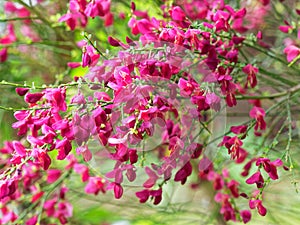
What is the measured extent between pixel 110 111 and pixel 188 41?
16cm

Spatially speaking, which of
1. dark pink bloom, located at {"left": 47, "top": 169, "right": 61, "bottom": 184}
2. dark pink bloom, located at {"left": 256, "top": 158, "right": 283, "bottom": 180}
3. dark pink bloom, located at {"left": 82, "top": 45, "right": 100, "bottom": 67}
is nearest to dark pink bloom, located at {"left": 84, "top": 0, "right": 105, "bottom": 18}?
dark pink bloom, located at {"left": 82, "top": 45, "right": 100, "bottom": 67}

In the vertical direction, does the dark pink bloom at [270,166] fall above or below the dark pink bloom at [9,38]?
below

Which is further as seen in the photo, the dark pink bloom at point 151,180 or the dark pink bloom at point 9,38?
the dark pink bloom at point 9,38

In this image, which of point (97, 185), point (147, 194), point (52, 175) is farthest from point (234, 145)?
point (52, 175)

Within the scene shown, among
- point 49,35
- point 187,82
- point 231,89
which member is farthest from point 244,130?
point 49,35

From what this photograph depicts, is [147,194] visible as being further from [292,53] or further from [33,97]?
[292,53]

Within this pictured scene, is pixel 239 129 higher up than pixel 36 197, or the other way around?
pixel 239 129

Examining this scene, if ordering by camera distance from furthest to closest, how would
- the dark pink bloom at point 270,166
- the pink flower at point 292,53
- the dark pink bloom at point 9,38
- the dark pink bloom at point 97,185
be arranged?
the dark pink bloom at point 9,38, the dark pink bloom at point 97,185, the pink flower at point 292,53, the dark pink bloom at point 270,166

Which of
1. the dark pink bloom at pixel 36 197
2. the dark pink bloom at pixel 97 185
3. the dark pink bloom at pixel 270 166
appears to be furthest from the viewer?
the dark pink bloom at pixel 36 197

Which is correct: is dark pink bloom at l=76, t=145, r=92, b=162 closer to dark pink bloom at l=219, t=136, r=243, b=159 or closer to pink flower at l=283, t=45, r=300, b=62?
dark pink bloom at l=219, t=136, r=243, b=159

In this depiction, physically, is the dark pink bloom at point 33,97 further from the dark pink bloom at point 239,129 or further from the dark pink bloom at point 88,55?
the dark pink bloom at point 239,129

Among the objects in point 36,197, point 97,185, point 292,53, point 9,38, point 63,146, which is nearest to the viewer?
point 63,146

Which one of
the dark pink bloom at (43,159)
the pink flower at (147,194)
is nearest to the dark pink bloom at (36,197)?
the pink flower at (147,194)

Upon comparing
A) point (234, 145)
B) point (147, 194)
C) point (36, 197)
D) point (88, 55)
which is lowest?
point (36, 197)
